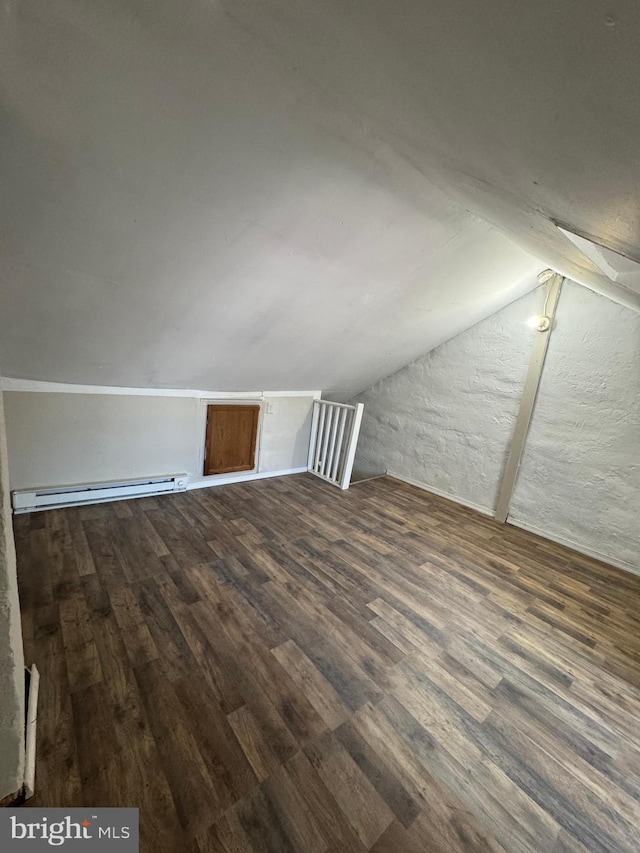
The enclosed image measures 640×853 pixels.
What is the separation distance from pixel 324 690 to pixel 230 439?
259 centimetres

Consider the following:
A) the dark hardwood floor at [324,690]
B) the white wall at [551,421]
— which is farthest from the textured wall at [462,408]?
the dark hardwood floor at [324,690]

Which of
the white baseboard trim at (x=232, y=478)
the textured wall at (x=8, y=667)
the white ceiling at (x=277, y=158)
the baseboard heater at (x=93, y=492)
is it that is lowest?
the white baseboard trim at (x=232, y=478)

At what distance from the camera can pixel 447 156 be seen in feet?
3.66

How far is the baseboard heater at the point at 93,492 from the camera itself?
8.26 ft

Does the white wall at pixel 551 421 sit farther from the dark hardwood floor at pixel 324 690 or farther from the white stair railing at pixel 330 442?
the white stair railing at pixel 330 442

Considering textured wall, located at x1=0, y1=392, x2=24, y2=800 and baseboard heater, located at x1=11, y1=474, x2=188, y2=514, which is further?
baseboard heater, located at x1=11, y1=474, x2=188, y2=514

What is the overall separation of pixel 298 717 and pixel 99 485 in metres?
2.44

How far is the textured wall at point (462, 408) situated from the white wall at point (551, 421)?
0.4 inches

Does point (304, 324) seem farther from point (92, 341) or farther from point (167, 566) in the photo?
point (167, 566)

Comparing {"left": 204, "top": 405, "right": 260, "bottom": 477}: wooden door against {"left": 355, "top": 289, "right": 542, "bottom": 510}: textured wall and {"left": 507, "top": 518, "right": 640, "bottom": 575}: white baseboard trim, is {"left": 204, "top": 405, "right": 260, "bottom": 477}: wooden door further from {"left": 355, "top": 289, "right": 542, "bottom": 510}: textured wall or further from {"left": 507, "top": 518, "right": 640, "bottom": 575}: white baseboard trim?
{"left": 507, "top": 518, "right": 640, "bottom": 575}: white baseboard trim

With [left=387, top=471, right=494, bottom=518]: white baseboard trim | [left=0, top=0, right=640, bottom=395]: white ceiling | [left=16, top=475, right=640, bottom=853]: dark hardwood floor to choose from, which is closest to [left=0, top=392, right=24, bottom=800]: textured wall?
[left=16, top=475, right=640, bottom=853]: dark hardwood floor

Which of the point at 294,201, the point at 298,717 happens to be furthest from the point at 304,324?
the point at 298,717

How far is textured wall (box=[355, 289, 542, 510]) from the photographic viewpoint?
343 centimetres

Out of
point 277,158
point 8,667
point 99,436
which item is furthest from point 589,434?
point 99,436
